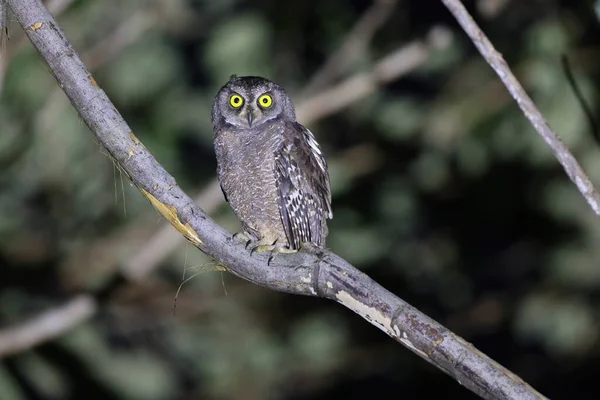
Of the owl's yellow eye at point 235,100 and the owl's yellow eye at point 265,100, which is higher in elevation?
the owl's yellow eye at point 265,100

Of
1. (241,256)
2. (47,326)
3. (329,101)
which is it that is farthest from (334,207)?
(241,256)

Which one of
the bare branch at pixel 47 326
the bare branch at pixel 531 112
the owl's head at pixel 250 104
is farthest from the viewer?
the bare branch at pixel 47 326

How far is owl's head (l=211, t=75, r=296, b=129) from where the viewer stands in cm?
450

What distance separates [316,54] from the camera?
845 centimetres

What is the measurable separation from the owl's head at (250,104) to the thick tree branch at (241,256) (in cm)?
155

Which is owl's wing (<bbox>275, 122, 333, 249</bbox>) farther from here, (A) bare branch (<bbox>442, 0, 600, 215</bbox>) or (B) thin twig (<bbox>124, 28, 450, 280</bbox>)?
(B) thin twig (<bbox>124, 28, 450, 280</bbox>)

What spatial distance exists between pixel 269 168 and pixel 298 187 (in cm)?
18

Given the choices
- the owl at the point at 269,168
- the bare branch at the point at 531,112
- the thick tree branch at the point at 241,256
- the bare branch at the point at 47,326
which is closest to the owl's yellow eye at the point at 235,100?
the owl at the point at 269,168

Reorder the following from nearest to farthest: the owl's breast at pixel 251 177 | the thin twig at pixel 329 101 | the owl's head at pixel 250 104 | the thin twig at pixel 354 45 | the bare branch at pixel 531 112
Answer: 1. the bare branch at pixel 531 112
2. the owl's breast at pixel 251 177
3. the owl's head at pixel 250 104
4. the thin twig at pixel 329 101
5. the thin twig at pixel 354 45

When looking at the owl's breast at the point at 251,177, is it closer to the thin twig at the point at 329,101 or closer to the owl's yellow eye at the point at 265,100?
the owl's yellow eye at the point at 265,100

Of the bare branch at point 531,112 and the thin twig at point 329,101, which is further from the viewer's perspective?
the thin twig at point 329,101

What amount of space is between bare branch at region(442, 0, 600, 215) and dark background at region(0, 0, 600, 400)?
13.2 ft

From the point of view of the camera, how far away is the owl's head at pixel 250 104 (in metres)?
4.50

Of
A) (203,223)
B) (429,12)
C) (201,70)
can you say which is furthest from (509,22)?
(203,223)
